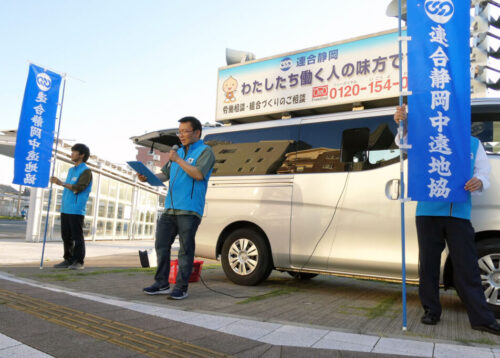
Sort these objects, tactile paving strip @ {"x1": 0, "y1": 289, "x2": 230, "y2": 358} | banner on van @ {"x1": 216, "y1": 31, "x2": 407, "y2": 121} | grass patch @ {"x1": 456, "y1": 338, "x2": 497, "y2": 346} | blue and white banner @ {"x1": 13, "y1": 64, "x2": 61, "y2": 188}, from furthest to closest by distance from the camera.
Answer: blue and white banner @ {"x1": 13, "y1": 64, "x2": 61, "y2": 188}
banner on van @ {"x1": 216, "y1": 31, "x2": 407, "y2": 121}
grass patch @ {"x1": 456, "y1": 338, "x2": 497, "y2": 346}
tactile paving strip @ {"x1": 0, "y1": 289, "x2": 230, "y2": 358}

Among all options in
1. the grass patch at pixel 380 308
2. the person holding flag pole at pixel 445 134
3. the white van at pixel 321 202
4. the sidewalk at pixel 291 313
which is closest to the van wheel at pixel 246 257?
the white van at pixel 321 202

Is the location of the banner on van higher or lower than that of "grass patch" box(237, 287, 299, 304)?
higher

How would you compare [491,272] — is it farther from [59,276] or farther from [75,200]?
[75,200]

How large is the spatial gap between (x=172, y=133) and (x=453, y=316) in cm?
462

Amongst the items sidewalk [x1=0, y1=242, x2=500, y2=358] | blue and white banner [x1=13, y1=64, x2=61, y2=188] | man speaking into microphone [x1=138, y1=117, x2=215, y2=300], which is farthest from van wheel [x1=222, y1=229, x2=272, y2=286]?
blue and white banner [x1=13, y1=64, x2=61, y2=188]

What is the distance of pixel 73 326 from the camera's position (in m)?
2.55

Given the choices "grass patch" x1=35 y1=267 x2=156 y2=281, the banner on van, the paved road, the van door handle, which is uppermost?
the banner on van

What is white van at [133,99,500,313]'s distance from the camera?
365cm

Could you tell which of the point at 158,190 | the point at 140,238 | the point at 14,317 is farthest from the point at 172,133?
the point at 158,190

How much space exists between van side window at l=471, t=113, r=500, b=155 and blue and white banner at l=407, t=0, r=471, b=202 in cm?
88

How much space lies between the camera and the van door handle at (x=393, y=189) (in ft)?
12.4

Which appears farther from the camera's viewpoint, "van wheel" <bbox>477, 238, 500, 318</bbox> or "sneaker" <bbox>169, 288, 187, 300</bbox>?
"sneaker" <bbox>169, 288, 187, 300</bbox>

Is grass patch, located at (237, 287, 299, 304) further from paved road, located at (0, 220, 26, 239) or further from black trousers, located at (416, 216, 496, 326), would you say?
paved road, located at (0, 220, 26, 239)

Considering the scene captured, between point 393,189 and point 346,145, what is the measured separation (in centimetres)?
72
